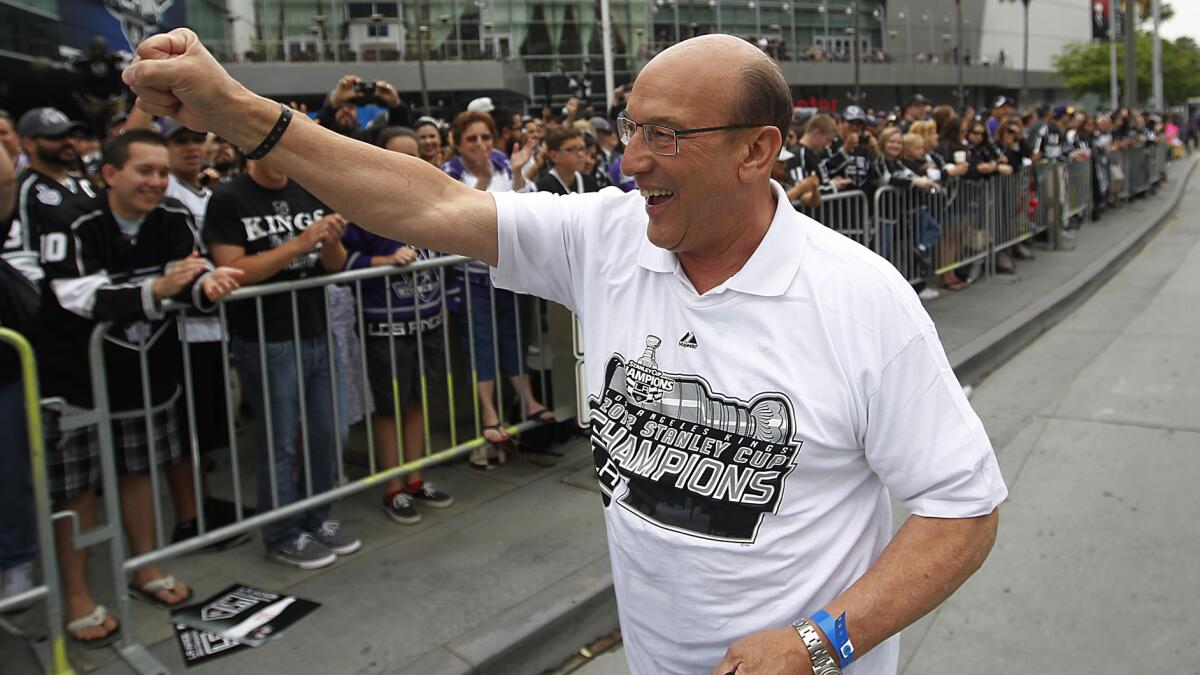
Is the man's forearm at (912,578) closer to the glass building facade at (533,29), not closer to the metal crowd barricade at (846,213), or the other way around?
the metal crowd barricade at (846,213)

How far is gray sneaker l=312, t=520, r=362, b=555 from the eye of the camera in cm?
468

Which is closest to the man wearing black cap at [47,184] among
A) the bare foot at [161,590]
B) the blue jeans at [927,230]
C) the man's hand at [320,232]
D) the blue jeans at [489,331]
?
the man's hand at [320,232]

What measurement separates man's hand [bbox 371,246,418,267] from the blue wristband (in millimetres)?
3616

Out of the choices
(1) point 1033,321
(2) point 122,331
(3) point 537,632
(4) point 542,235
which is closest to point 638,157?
(4) point 542,235

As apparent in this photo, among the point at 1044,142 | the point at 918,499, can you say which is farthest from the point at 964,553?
the point at 1044,142

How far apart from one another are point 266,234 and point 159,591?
161 centimetres

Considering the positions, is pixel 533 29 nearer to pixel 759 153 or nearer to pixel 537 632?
pixel 537 632

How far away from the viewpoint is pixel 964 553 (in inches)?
65.6

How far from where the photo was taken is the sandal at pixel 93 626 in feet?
12.7

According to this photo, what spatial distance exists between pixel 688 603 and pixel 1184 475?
482 centimetres

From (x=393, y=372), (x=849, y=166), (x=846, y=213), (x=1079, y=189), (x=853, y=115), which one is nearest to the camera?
(x=393, y=372)

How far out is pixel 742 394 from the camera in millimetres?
1701

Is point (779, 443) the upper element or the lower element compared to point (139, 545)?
upper

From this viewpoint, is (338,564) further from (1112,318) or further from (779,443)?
(1112,318)
